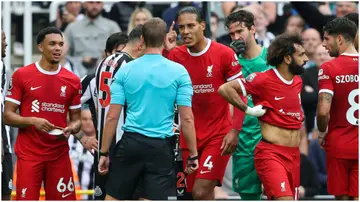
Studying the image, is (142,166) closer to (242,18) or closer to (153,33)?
(153,33)

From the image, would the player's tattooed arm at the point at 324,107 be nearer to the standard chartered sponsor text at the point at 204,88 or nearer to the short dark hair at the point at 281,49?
the short dark hair at the point at 281,49

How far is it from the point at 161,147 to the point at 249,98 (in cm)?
223

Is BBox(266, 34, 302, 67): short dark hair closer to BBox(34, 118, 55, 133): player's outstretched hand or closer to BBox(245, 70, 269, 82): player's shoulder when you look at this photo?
BBox(245, 70, 269, 82): player's shoulder

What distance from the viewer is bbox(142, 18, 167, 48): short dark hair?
41.0 ft

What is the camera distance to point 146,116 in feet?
40.6

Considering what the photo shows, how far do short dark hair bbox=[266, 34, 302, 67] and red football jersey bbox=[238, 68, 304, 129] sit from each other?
0.38 feet

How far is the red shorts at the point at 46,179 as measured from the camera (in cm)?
1409

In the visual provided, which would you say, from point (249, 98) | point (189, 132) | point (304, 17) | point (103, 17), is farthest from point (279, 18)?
point (189, 132)

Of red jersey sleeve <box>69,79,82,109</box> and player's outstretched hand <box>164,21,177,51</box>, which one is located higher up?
player's outstretched hand <box>164,21,177,51</box>

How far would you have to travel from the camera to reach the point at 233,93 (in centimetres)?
1326

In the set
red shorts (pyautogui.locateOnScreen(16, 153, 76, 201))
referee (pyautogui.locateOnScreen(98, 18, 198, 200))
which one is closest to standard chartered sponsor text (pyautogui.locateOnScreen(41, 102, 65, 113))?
red shorts (pyautogui.locateOnScreen(16, 153, 76, 201))

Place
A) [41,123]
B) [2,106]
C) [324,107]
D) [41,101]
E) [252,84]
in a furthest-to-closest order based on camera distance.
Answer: [2,106] → [41,101] → [41,123] → [324,107] → [252,84]

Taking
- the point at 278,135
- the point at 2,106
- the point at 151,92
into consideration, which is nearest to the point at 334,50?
the point at 278,135

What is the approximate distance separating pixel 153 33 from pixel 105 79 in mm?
1661
